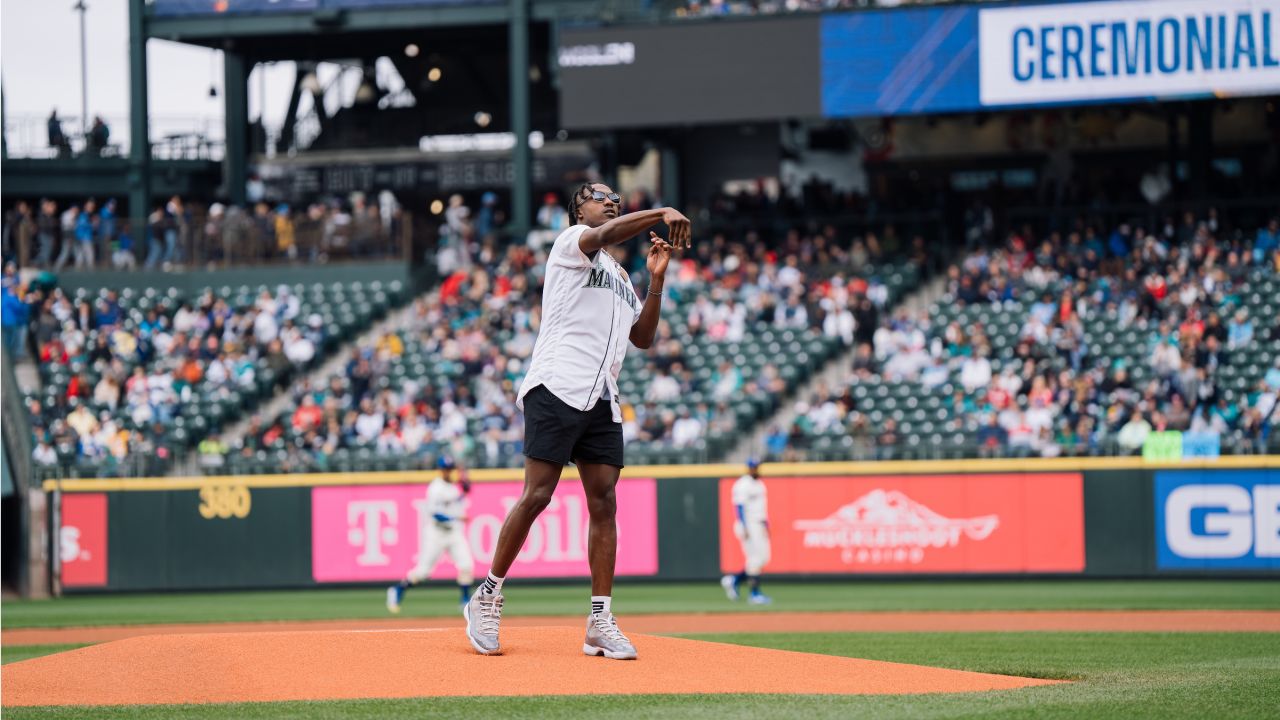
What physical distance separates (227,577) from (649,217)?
18804 millimetres

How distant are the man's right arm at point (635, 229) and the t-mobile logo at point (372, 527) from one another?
1701 centimetres

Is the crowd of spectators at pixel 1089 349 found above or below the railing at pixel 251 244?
below

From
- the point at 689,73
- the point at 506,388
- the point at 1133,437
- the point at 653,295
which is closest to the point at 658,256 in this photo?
the point at 653,295

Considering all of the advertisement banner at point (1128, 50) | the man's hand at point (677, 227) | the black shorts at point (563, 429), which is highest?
the advertisement banner at point (1128, 50)

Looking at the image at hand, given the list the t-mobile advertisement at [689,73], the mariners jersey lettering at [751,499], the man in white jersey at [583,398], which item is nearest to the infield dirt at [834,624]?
the mariners jersey lettering at [751,499]

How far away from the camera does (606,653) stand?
25.6 feet

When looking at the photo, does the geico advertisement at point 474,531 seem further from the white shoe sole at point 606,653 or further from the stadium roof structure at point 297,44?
the white shoe sole at point 606,653

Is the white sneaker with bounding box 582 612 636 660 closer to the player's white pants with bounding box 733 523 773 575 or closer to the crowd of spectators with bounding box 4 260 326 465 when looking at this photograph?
the player's white pants with bounding box 733 523 773 575

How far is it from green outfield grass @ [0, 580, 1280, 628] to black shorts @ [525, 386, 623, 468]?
33.6 feet

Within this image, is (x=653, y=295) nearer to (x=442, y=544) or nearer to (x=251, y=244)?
(x=442, y=544)

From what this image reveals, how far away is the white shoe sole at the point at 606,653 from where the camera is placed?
7.76m

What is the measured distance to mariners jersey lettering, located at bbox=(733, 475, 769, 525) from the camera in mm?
20000

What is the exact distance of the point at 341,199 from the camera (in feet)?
125

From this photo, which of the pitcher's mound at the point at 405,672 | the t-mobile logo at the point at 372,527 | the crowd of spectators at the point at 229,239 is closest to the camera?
the pitcher's mound at the point at 405,672
